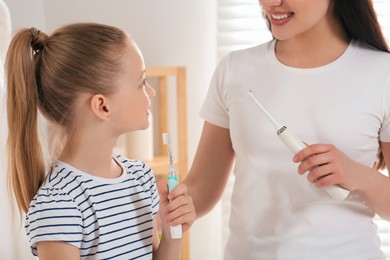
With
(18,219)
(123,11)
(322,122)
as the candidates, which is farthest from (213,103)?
(123,11)

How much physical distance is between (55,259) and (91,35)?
340mm

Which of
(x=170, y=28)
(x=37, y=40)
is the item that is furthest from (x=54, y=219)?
(x=170, y=28)

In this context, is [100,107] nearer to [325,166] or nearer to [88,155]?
[88,155]

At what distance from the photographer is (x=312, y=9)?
1.08 metres

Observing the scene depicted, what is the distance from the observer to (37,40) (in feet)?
2.89

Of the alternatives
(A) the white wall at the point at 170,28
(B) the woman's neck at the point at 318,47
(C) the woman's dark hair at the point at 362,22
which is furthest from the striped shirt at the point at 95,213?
(A) the white wall at the point at 170,28

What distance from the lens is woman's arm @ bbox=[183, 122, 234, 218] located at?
1.26 meters

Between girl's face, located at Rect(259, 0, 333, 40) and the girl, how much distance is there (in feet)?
0.96

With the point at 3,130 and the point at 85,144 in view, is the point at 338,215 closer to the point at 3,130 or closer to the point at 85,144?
the point at 85,144

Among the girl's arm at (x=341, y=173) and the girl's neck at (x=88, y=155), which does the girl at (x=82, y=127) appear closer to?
the girl's neck at (x=88, y=155)

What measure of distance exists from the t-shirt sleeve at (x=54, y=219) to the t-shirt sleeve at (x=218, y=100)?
478 mm

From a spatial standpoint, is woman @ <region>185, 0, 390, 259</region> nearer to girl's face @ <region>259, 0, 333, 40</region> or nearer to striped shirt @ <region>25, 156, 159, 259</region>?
girl's face @ <region>259, 0, 333, 40</region>

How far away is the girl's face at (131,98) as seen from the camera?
0.90 meters

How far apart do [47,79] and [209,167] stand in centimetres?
50
